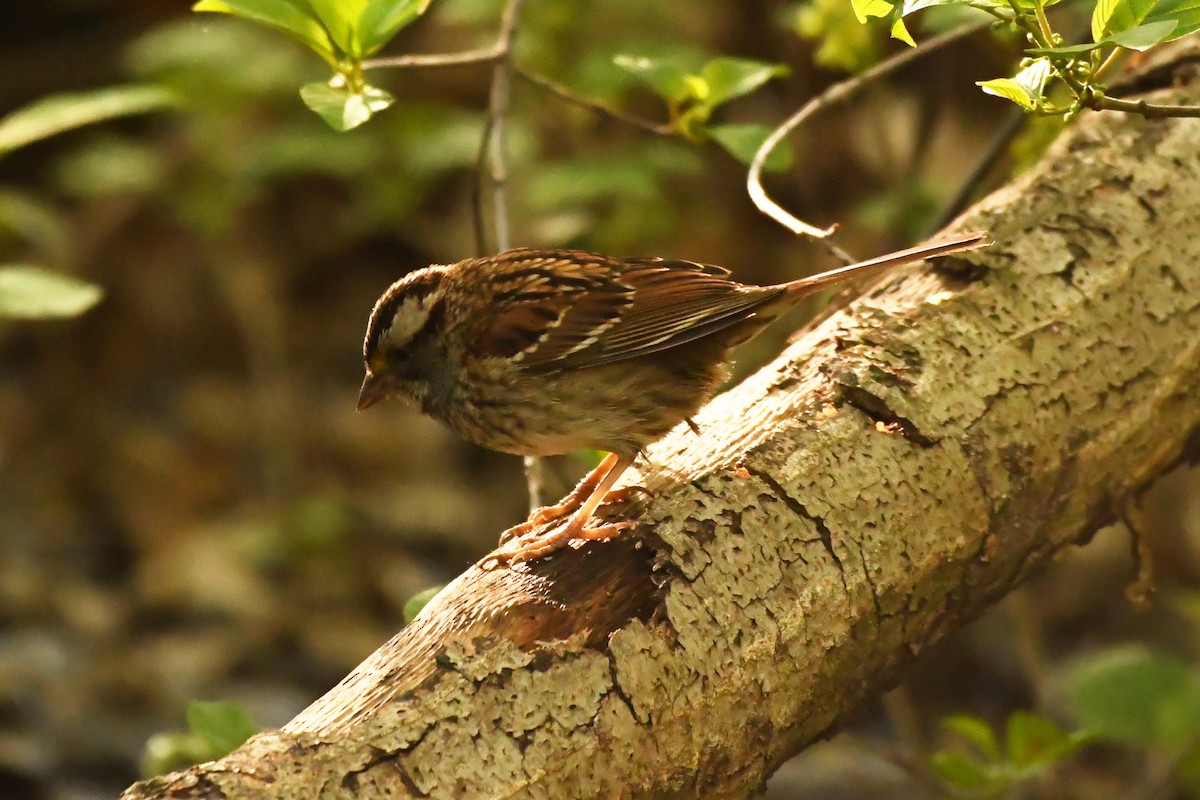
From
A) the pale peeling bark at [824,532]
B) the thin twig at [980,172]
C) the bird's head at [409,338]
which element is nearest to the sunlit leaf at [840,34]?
the thin twig at [980,172]

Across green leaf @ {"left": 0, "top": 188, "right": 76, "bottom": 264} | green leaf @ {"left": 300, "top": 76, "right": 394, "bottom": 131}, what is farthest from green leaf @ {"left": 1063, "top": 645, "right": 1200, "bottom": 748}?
green leaf @ {"left": 0, "top": 188, "right": 76, "bottom": 264}

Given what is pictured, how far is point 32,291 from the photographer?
300 centimetres

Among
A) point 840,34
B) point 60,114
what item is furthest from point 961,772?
point 60,114

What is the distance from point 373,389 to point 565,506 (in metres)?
0.71

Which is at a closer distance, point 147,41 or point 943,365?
point 943,365

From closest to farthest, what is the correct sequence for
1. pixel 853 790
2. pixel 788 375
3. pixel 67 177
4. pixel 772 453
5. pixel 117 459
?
1. pixel 772 453
2. pixel 788 375
3. pixel 853 790
4. pixel 117 459
5. pixel 67 177

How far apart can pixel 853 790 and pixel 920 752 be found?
0.71 metres

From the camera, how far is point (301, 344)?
21.9ft

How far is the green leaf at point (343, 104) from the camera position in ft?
8.33

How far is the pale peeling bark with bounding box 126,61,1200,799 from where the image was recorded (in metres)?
2.14

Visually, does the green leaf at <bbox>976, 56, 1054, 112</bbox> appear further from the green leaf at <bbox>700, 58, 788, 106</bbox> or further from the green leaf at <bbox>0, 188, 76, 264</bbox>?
the green leaf at <bbox>0, 188, 76, 264</bbox>

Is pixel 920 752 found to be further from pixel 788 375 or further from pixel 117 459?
pixel 117 459

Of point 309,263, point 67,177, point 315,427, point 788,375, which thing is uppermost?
point 67,177

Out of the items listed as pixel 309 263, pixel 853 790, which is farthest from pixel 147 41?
pixel 853 790
